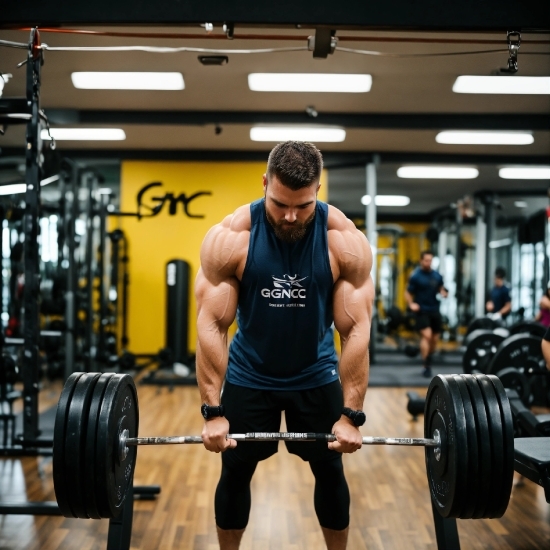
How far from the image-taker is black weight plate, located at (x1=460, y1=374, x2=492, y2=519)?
1.78 meters

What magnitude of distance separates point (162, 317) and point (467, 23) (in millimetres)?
5732

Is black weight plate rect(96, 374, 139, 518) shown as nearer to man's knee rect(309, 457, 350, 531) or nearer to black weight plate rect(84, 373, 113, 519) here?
black weight plate rect(84, 373, 113, 519)

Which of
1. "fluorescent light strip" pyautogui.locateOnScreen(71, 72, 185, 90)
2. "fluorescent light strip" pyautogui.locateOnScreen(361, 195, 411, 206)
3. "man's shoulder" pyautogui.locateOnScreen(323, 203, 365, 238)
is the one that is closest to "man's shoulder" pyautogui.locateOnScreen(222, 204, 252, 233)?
"man's shoulder" pyautogui.locateOnScreen(323, 203, 365, 238)

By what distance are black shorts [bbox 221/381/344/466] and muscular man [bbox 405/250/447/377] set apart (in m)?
4.70

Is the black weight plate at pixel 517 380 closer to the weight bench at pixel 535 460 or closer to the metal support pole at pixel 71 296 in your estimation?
the weight bench at pixel 535 460

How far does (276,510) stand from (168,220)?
4.91 m

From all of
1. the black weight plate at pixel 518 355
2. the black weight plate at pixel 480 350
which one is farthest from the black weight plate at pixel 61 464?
the black weight plate at pixel 480 350

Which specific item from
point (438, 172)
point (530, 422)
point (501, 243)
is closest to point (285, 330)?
point (530, 422)

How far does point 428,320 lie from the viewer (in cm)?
671

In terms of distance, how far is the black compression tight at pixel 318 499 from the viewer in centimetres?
204

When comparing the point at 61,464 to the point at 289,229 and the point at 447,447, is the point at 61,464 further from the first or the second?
the point at 447,447

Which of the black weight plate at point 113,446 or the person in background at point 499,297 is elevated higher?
the person in background at point 499,297

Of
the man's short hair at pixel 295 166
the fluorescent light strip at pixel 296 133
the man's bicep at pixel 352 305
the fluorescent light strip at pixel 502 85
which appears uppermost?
the fluorescent light strip at pixel 502 85

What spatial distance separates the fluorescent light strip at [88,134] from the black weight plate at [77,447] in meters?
5.05
